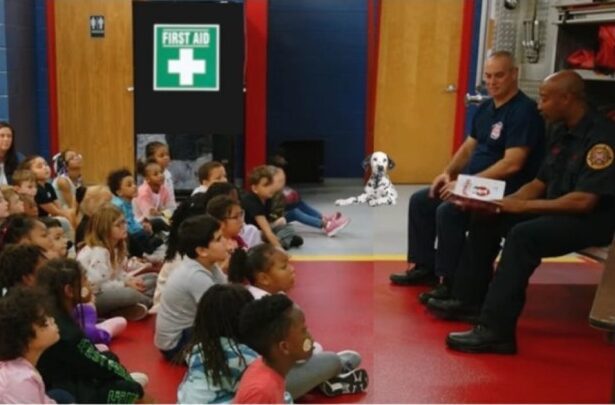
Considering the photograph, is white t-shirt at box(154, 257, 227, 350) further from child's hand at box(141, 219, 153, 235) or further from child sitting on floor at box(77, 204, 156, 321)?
child's hand at box(141, 219, 153, 235)

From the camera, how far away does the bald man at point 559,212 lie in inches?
153

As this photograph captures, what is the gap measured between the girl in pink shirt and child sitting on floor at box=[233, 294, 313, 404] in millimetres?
662

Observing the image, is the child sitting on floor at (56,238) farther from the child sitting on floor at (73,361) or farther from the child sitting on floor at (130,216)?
the child sitting on floor at (130,216)

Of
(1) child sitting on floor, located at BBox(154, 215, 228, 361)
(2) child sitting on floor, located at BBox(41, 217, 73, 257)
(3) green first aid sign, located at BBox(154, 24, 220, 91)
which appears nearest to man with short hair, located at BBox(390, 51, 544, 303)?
(1) child sitting on floor, located at BBox(154, 215, 228, 361)

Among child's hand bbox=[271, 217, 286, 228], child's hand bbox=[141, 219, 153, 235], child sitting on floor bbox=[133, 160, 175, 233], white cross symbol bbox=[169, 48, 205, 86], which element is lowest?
child's hand bbox=[271, 217, 286, 228]

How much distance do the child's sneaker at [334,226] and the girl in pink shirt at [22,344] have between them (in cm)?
420

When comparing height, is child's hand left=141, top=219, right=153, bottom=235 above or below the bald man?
below

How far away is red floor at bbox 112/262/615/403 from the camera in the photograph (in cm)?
351

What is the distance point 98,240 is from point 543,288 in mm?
2892

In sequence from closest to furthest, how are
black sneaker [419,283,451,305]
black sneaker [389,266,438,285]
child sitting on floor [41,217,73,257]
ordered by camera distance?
child sitting on floor [41,217,73,257]
black sneaker [419,283,451,305]
black sneaker [389,266,438,285]

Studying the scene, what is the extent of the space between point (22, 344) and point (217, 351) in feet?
2.20

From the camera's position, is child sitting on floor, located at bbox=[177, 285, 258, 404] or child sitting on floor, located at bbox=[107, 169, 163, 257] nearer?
child sitting on floor, located at bbox=[177, 285, 258, 404]

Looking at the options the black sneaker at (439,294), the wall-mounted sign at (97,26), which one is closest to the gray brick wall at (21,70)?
the wall-mounted sign at (97,26)

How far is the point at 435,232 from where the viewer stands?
5.03 metres
